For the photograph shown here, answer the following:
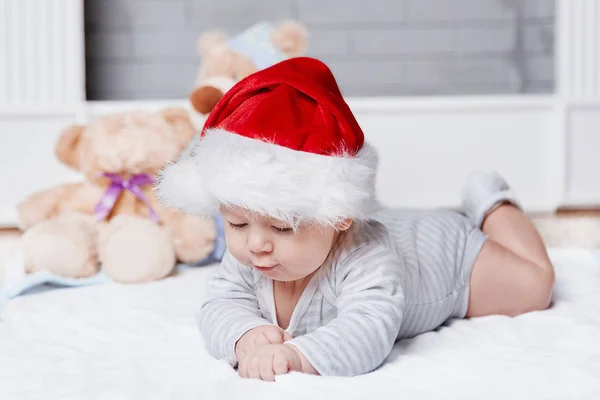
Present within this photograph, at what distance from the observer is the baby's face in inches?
38.7

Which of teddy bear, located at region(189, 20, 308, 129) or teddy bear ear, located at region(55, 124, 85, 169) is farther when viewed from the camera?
teddy bear, located at region(189, 20, 308, 129)

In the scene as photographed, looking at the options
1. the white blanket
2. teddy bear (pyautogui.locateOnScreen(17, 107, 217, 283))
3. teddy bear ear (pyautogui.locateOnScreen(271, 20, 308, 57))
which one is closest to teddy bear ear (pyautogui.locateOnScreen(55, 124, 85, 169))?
teddy bear (pyautogui.locateOnScreen(17, 107, 217, 283))

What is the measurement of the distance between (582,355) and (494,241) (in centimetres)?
34

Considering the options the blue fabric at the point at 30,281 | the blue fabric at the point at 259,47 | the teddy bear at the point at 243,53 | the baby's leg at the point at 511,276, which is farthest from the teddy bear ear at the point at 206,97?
the baby's leg at the point at 511,276

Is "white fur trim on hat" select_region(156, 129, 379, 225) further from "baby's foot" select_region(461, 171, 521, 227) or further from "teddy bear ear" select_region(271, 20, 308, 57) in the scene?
"teddy bear ear" select_region(271, 20, 308, 57)

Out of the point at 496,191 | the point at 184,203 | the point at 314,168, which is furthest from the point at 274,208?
the point at 496,191

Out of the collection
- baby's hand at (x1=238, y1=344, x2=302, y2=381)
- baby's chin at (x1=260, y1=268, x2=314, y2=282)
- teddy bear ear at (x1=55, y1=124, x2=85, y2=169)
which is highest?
teddy bear ear at (x1=55, y1=124, x2=85, y2=169)

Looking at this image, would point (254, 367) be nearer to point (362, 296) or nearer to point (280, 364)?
point (280, 364)

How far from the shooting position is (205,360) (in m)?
1.08

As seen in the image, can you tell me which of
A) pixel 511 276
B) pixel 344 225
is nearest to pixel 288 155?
pixel 344 225

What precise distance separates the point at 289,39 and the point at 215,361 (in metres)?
1.07

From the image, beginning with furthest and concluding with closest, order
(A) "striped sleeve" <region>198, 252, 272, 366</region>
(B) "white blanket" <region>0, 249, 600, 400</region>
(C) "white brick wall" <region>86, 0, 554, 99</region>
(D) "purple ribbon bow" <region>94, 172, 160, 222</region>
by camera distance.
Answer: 1. (C) "white brick wall" <region>86, 0, 554, 99</region>
2. (D) "purple ribbon bow" <region>94, 172, 160, 222</region>
3. (A) "striped sleeve" <region>198, 252, 272, 366</region>
4. (B) "white blanket" <region>0, 249, 600, 400</region>

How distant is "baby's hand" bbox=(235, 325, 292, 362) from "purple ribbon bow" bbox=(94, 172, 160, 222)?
0.81m

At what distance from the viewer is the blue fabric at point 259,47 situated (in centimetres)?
195
